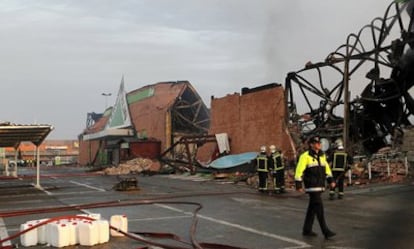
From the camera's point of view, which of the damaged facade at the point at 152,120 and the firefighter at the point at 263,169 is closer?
the firefighter at the point at 263,169

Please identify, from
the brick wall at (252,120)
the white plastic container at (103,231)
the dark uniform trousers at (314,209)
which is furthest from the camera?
the brick wall at (252,120)

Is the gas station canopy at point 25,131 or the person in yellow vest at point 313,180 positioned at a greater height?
the gas station canopy at point 25,131

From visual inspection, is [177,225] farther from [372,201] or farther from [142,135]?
[142,135]

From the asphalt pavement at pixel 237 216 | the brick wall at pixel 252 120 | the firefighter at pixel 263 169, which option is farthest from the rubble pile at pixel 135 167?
the firefighter at pixel 263 169

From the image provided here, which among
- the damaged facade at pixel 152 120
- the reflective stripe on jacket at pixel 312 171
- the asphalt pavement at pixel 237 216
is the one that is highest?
the damaged facade at pixel 152 120

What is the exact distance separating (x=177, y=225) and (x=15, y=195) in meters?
10.9

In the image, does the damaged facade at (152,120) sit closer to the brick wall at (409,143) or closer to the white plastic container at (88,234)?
the brick wall at (409,143)

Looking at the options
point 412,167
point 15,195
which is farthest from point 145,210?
point 412,167

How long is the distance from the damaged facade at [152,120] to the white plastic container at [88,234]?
113 feet

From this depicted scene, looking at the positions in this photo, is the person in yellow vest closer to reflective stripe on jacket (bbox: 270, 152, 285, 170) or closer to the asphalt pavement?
the asphalt pavement

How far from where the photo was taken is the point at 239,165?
89.9ft

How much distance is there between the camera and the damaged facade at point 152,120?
148 feet

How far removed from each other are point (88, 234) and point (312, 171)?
4.21 metres

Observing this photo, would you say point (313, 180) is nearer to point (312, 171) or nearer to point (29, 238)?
point (312, 171)
